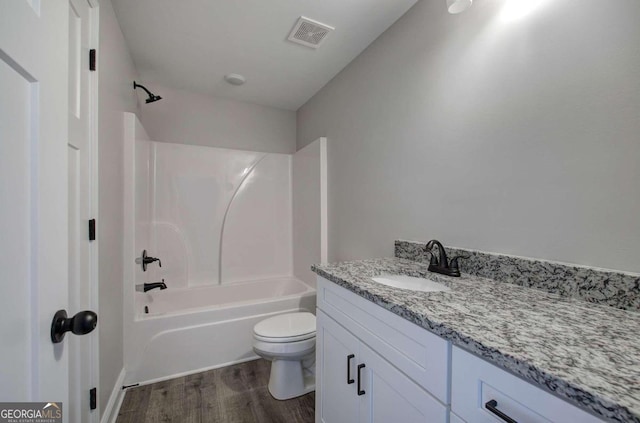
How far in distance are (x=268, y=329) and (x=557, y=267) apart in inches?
63.1

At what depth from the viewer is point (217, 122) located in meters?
2.91

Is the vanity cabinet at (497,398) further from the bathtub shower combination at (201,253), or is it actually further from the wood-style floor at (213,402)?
the bathtub shower combination at (201,253)

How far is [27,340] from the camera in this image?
0.52 metres

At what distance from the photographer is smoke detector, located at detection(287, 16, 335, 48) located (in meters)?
1.72

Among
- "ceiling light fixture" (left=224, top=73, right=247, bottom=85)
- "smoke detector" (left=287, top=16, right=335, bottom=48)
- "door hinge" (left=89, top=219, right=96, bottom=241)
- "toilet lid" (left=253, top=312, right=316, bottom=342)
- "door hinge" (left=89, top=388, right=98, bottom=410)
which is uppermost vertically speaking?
"ceiling light fixture" (left=224, top=73, right=247, bottom=85)

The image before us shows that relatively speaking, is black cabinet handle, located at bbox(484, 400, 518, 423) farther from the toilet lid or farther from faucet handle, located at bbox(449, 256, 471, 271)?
the toilet lid

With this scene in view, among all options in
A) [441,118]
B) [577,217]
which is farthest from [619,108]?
[441,118]

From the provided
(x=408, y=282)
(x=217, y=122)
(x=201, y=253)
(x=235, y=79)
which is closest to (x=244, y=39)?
(x=235, y=79)

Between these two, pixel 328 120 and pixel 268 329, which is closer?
pixel 268 329

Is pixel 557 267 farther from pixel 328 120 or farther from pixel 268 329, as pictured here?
pixel 328 120

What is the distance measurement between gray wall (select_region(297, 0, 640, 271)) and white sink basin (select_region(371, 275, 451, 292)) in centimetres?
29

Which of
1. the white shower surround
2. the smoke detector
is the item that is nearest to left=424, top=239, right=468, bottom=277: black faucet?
the smoke detector

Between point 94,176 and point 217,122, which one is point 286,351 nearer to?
point 94,176

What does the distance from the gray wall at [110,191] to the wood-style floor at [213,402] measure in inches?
9.9
